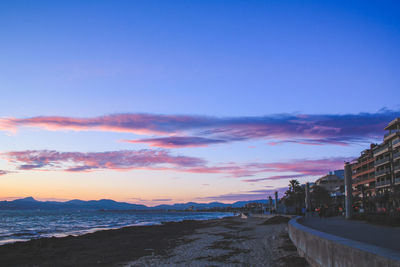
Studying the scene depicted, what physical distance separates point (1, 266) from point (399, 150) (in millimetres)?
56971

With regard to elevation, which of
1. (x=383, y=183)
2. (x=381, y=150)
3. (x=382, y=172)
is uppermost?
(x=381, y=150)

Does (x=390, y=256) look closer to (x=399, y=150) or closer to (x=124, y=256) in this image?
(x=124, y=256)

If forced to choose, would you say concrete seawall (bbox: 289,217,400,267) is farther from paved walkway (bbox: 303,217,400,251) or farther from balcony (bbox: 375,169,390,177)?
balcony (bbox: 375,169,390,177)

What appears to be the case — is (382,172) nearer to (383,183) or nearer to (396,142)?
(383,183)

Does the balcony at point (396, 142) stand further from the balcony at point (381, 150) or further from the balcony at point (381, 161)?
the balcony at point (381, 161)

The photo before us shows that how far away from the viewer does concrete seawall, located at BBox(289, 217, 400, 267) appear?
4.62 meters

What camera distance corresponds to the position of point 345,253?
5902 mm

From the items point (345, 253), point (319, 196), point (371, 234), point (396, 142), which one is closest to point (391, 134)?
point (396, 142)

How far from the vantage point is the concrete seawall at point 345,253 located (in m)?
4.62

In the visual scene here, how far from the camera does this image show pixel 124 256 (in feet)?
64.1

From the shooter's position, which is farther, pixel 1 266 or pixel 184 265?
pixel 1 266

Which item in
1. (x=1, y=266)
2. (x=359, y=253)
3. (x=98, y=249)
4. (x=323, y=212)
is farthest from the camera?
(x=323, y=212)

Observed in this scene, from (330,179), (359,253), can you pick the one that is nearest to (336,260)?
(359,253)

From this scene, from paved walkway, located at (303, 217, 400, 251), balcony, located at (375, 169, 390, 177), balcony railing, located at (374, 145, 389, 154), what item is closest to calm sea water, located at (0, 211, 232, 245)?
paved walkway, located at (303, 217, 400, 251)
